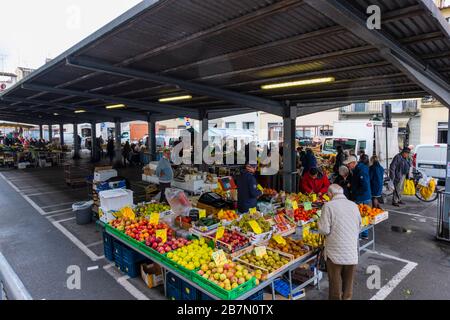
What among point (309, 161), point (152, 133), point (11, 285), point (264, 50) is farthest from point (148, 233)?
point (152, 133)

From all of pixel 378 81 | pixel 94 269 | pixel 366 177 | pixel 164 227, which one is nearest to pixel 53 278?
pixel 94 269

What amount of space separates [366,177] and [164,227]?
175 inches

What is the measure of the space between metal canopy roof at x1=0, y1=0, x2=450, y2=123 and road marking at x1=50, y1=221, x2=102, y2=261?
3672 mm

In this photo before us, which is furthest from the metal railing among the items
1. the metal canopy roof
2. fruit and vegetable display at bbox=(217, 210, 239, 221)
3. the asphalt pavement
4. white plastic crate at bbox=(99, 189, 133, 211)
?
white plastic crate at bbox=(99, 189, 133, 211)

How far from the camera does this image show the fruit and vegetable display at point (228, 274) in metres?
3.37

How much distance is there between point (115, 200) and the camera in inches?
256

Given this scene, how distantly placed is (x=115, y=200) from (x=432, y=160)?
11.4 m

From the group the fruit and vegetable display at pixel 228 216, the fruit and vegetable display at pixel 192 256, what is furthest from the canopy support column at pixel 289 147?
the fruit and vegetable display at pixel 192 256

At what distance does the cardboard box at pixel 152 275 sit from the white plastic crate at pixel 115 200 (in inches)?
77.0

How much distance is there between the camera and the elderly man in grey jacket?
373 cm

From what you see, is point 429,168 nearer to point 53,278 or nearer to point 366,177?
point 366,177

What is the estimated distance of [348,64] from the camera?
5.86 metres

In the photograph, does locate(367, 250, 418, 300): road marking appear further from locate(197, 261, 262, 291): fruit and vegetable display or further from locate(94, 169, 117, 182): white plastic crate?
locate(94, 169, 117, 182): white plastic crate
